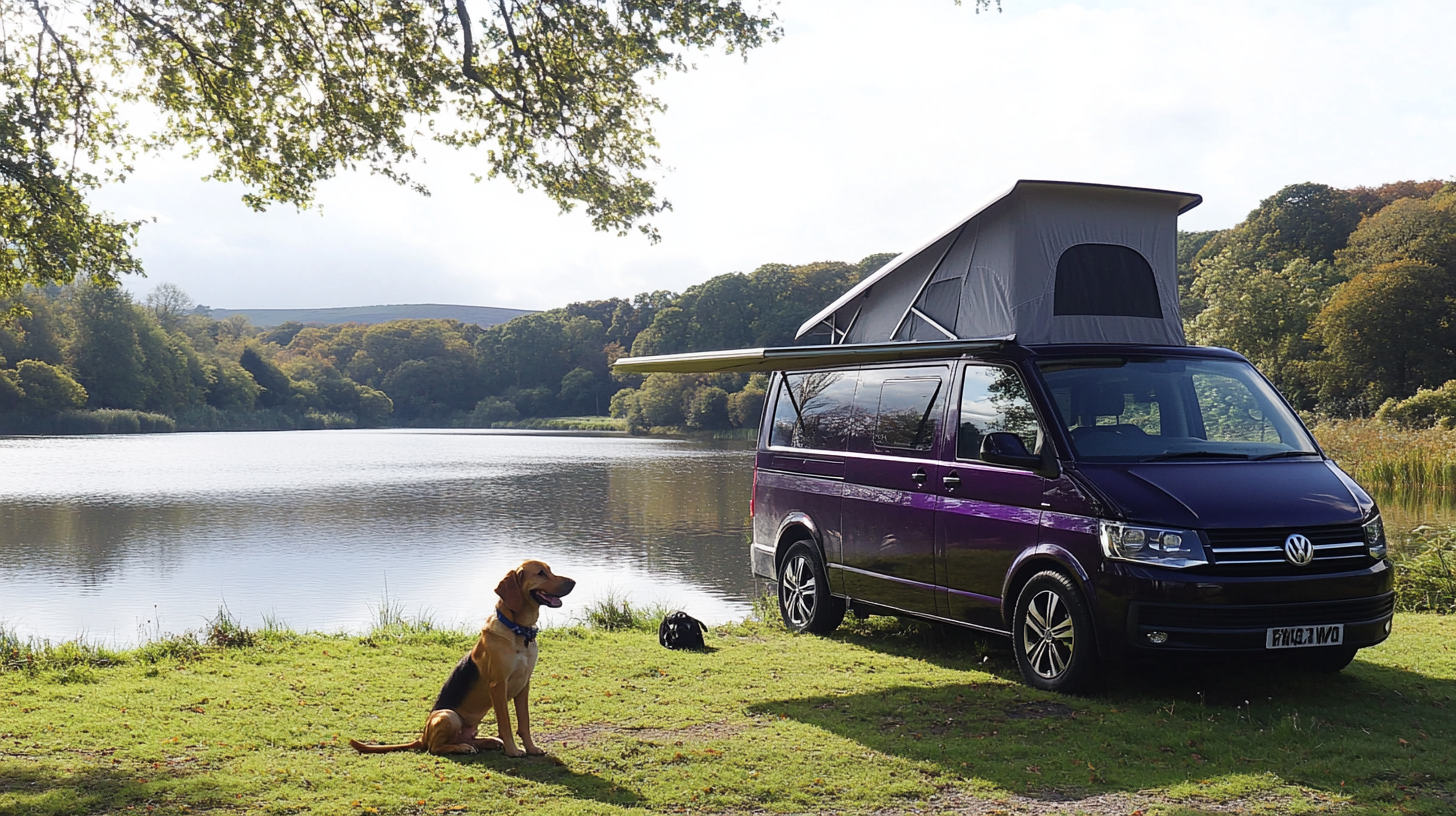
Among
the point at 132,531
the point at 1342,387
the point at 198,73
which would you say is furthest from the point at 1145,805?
the point at 1342,387

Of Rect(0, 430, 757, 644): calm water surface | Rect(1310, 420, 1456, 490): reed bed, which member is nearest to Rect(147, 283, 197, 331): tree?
Rect(0, 430, 757, 644): calm water surface

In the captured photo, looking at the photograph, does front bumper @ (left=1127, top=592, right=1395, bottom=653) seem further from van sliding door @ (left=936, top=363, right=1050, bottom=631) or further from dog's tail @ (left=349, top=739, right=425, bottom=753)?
A: dog's tail @ (left=349, top=739, right=425, bottom=753)

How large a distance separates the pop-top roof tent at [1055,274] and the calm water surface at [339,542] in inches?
244

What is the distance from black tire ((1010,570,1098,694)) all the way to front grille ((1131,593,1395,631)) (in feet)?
1.30

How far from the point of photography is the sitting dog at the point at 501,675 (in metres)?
5.20

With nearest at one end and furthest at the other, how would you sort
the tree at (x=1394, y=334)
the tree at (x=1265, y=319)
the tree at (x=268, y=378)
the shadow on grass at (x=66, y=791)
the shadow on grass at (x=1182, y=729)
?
the shadow on grass at (x=66, y=791), the shadow on grass at (x=1182, y=729), the tree at (x=1394, y=334), the tree at (x=1265, y=319), the tree at (x=268, y=378)

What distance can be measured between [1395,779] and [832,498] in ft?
14.2

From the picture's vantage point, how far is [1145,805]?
460 cm

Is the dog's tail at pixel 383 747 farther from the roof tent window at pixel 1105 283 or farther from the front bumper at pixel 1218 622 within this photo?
the roof tent window at pixel 1105 283

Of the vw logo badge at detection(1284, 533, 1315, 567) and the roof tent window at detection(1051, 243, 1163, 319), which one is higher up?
the roof tent window at detection(1051, 243, 1163, 319)

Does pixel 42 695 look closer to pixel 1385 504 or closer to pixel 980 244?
pixel 980 244

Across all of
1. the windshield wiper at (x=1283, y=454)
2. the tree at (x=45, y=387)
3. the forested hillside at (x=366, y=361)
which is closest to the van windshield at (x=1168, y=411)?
the windshield wiper at (x=1283, y=454)

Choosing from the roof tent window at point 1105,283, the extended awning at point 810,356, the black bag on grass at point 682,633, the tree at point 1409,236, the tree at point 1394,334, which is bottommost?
the black bag on grass at point 682,633

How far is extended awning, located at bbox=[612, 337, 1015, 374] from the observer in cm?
741
